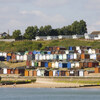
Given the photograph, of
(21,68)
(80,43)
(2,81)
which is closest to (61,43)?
(80,43)

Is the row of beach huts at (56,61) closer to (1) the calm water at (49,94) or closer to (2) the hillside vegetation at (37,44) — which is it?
(2) the hillside vegetation at (37,44)

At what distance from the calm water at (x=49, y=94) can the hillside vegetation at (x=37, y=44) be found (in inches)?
2247

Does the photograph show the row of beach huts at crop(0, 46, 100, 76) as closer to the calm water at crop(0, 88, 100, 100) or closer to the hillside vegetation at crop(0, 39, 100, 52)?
the hillside vegetation at crop(0, 39, 100, 52)

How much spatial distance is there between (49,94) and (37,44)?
6898cm

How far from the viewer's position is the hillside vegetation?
17840 cm

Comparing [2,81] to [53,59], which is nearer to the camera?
[2,81]

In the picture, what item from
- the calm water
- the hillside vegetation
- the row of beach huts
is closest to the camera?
the calm water

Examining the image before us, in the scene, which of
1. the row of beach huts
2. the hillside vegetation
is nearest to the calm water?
the row of beach huts

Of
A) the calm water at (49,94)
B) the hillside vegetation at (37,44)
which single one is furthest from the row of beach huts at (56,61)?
the calm water at (49,94)

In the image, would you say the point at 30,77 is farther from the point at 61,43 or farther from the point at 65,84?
the point at 61,43

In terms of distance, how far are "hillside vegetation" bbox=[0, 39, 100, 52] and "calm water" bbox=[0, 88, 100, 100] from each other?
5707 cm

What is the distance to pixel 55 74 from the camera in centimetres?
13562

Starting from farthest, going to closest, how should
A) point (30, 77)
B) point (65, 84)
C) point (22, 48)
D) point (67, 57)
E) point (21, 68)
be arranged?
point (22, 48) → point (67, 57) → point (21, 68) → point (30, 77) → point (65, 84)

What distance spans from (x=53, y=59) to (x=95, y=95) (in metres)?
49.6
